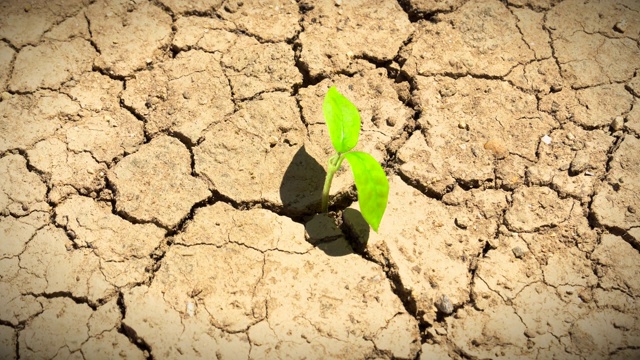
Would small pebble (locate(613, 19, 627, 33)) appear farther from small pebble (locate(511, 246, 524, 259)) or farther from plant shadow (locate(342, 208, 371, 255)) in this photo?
plant shadow (locate(342, 208, 371, 255))

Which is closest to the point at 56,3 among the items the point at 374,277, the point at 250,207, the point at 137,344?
the point at 250,207

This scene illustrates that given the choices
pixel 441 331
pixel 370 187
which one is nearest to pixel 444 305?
pixel 441 331

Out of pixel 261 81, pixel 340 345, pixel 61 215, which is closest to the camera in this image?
pixel 340 345

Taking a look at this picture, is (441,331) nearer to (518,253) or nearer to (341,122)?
(518,253)

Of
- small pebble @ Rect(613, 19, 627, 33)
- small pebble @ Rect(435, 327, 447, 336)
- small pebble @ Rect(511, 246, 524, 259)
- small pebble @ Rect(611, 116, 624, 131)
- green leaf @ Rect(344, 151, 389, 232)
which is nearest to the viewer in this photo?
green leaf @ Rect(344, 151, 389, 232)

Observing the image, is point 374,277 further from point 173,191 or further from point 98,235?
point 98,235

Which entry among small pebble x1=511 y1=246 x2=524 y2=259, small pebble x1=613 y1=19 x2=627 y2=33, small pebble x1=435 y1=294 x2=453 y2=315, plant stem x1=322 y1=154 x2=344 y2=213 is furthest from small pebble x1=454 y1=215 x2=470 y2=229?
small pebble x1=613 y1=19 x2=627 y2=33
